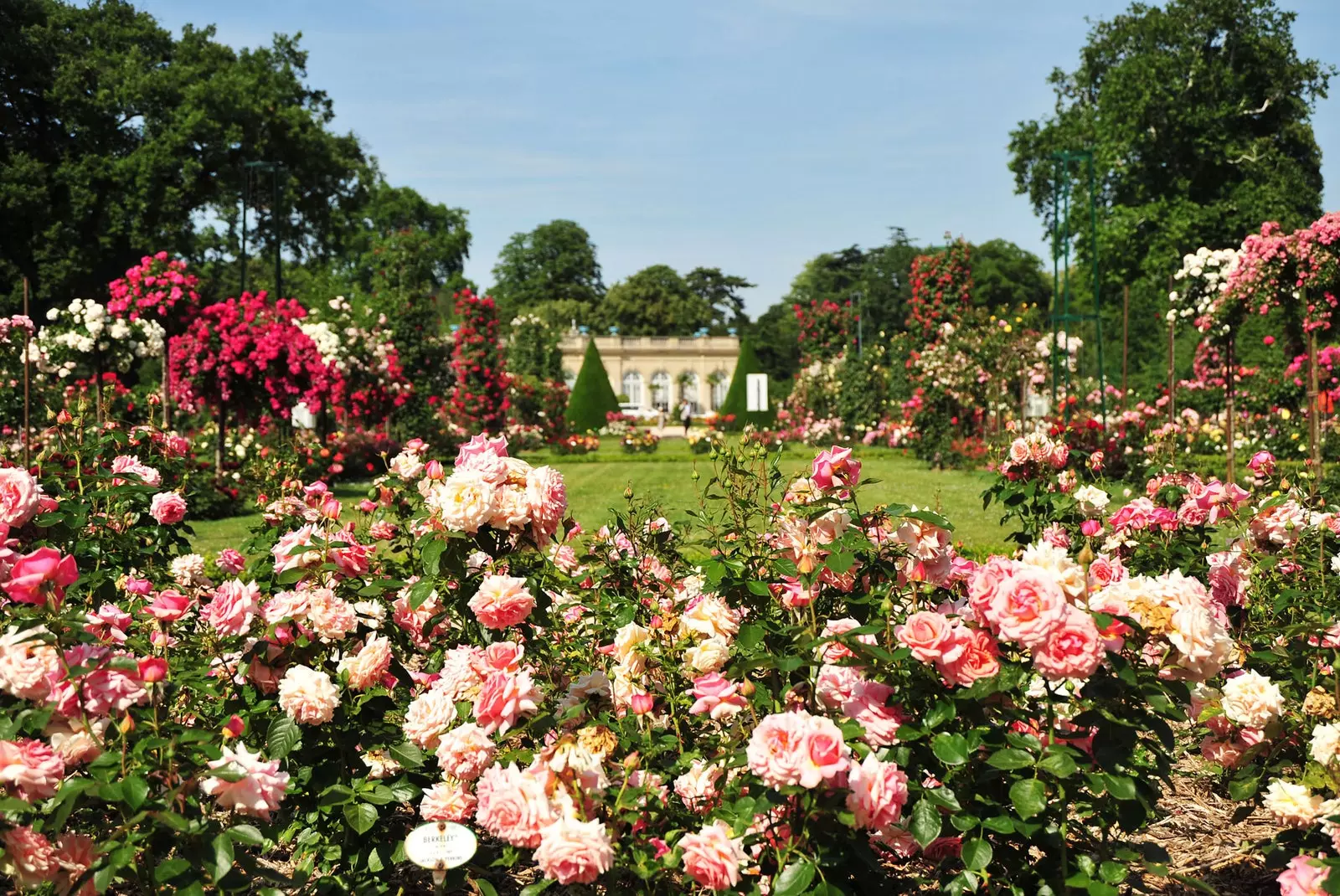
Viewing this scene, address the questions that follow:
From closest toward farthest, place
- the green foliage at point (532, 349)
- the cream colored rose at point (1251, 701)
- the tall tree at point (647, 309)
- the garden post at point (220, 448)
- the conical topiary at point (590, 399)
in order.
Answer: the cream colored rose at point (1251, 701)
the garden post at point (220, 448)
the conical topiary at point (590, 399)
the green foliage at point (532, 349)
the tall tree at point (647, 309)

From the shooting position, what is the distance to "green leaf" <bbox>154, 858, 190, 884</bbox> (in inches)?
67.6

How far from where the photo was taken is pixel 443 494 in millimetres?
2102

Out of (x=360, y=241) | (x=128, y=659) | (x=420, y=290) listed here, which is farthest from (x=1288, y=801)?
(x=360, y=241)

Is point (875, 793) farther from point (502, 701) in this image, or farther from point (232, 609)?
point (232, 609)

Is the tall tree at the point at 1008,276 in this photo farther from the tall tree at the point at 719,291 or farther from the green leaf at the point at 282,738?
the green leaf at the point at 282,738

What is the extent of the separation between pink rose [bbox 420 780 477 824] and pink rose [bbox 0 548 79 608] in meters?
0.73

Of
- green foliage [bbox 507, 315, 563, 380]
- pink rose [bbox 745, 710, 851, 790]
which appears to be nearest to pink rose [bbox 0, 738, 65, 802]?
pink rose [bbox 745, 710, 851, 790]

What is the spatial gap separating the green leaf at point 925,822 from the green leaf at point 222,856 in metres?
1.07

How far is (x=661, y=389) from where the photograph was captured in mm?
53781

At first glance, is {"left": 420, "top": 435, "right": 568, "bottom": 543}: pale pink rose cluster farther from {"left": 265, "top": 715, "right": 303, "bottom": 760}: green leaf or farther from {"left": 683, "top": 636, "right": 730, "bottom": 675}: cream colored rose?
{"left": 265, "top": 715, "right": 303, "bottom": 760}: green leaf

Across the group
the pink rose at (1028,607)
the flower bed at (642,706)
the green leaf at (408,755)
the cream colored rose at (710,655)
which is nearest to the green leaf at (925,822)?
the flower bed at (642,706)

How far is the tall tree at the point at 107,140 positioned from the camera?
73.9 ft

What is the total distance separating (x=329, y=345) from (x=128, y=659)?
12.9 m

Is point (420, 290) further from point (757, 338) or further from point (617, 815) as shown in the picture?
point (757, 338)
